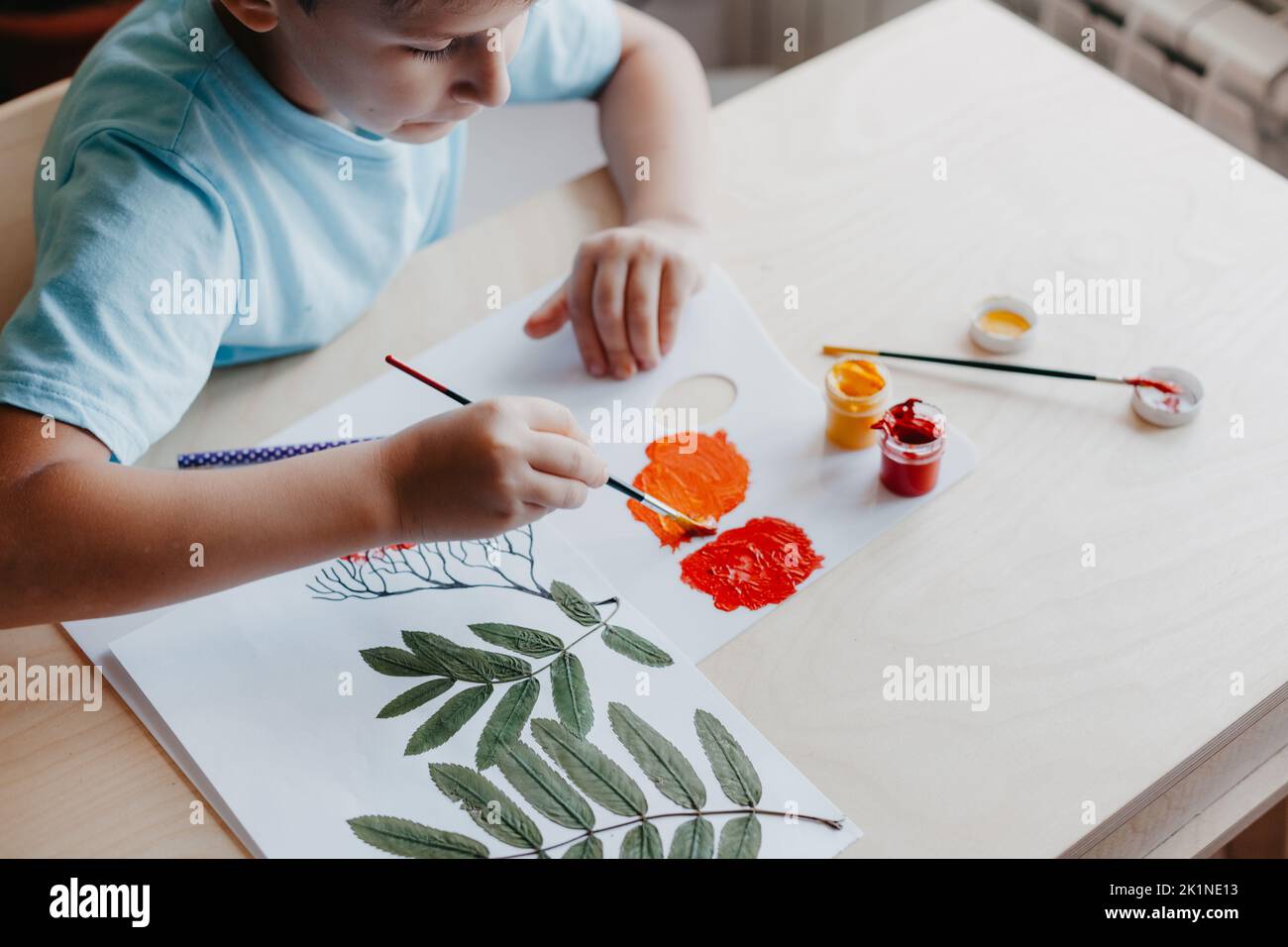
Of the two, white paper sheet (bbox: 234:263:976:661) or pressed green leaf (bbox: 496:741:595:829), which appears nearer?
pressed green leaf (bbox: 496:741:595:829)

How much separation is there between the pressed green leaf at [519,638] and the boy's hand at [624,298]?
0.25 meters

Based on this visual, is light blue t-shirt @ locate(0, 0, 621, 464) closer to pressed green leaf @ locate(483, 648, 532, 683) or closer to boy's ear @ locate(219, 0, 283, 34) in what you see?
boy's ear @ locate(219, 0, 283, 34)

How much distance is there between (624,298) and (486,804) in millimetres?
424

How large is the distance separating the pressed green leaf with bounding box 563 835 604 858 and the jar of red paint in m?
0.33

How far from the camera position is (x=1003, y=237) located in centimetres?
105

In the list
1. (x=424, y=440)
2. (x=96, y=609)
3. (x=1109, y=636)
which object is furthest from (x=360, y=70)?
(x=1109, y=636)

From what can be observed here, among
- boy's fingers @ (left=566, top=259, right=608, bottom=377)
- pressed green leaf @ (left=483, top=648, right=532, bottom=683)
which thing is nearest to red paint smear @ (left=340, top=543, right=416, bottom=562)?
pressed green leaf @ (left=483, top=648, right=532, bottom=683)

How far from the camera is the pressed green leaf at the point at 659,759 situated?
0.74 m

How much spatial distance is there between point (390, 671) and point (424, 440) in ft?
0.50

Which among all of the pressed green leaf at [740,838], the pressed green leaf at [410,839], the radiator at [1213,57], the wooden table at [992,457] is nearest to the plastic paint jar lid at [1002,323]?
the wooden table at [992,457]

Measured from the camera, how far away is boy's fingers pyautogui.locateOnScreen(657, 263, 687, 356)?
99 cm

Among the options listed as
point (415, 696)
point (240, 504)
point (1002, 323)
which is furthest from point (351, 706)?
point (1002, 323)

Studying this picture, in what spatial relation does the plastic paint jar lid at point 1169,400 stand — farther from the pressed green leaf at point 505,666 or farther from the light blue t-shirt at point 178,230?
the light blue t-shirt at point 178,230
